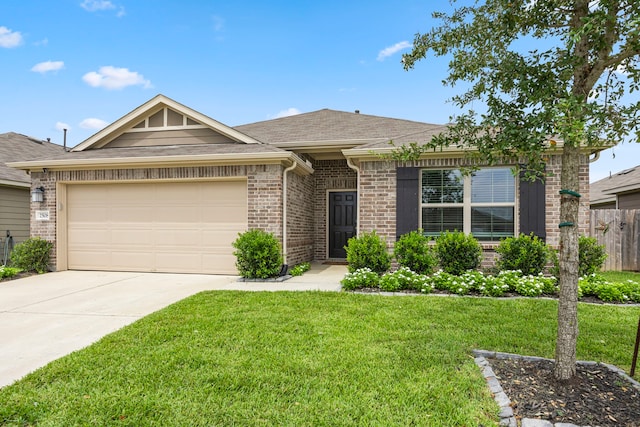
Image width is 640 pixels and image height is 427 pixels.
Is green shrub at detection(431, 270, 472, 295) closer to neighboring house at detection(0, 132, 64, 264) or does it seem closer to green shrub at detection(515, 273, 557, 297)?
green shrub at detection(515, 273, 557, 297)

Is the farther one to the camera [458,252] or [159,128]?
[159,128]

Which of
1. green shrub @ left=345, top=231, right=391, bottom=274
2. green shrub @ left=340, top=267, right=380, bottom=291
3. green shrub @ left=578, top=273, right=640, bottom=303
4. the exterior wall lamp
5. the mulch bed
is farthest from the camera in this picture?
the exterior wall lamp

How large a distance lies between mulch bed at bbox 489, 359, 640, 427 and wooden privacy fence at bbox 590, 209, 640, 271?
8.59 metres

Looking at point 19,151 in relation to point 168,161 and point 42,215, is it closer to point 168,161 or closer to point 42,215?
point 42,215

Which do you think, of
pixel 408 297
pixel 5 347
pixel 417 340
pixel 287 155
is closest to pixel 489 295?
pixel 408 297

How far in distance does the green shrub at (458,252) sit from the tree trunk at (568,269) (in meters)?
4.29

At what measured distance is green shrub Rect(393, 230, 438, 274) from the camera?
718cm

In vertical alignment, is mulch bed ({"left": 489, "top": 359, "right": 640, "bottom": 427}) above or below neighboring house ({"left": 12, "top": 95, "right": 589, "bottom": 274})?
below

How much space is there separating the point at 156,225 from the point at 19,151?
784 centimetres

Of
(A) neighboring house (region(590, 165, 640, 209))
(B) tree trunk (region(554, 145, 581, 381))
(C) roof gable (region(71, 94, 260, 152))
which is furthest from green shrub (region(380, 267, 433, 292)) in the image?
(A) neighboring house (region(590, 165, 640, 209))

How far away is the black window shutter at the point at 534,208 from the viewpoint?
24.1 feet

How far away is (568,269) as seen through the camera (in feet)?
9.25

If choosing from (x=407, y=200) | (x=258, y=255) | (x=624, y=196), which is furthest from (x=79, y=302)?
(x=624, y=196)

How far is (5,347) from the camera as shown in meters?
3.81
